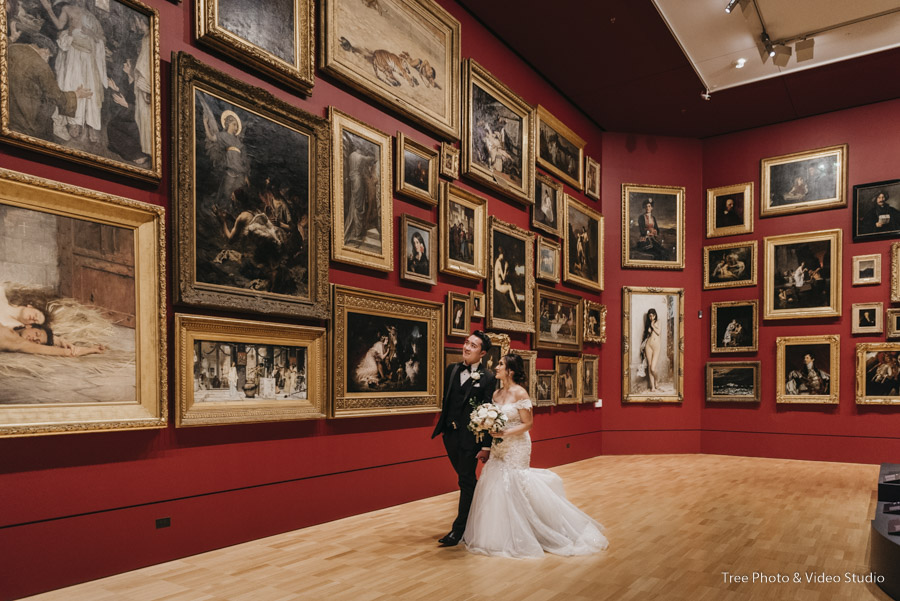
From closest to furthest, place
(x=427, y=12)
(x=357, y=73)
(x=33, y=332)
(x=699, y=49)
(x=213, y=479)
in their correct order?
(x=33, y=332) < (x=213, y=479) < (x=357, y=73) < (x=427, y=12) < (x=699, y=49)

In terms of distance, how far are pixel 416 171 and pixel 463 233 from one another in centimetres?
147

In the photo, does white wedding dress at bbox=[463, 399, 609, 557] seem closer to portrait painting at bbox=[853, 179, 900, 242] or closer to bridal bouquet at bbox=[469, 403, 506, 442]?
bridal bouquet at bbox=[469, 403, 506, 442]

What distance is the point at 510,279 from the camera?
38.7 ft

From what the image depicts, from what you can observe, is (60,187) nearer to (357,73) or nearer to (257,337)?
(257,337)

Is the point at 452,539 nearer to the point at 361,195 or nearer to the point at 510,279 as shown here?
the point at 361,195

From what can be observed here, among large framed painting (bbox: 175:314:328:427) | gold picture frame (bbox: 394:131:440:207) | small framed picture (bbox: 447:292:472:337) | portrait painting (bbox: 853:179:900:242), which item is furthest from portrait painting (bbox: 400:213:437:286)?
portrait painting (bbox: 853:179:900:242)

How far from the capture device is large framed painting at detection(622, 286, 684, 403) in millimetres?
15594

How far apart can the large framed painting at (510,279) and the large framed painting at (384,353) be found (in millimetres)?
1814

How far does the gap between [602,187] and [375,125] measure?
884 centimetres

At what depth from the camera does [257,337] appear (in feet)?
22.9

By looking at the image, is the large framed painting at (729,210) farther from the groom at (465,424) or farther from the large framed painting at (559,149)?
the groom at (465,424)

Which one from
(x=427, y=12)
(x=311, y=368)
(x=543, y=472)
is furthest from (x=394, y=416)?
(x=427, y=12)

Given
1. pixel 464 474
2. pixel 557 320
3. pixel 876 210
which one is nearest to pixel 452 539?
pixel 464 474

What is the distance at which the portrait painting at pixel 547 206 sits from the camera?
1284cm
